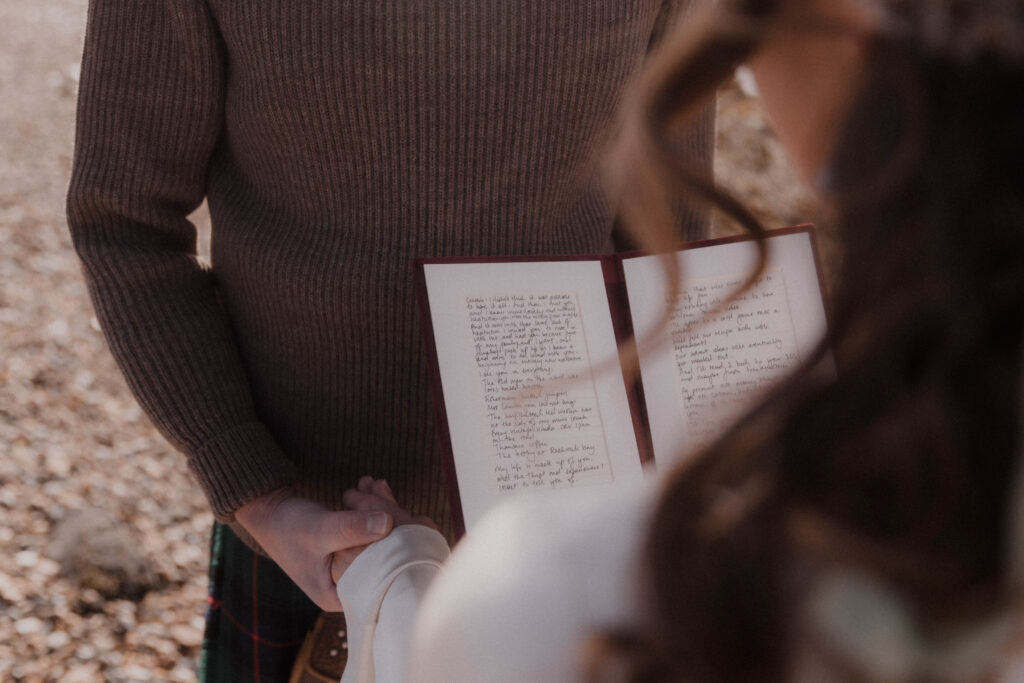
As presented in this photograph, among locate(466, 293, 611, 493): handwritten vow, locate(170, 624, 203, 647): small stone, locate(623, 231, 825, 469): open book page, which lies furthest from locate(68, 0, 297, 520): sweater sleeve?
locate(170, 624, 203, 647): small stone

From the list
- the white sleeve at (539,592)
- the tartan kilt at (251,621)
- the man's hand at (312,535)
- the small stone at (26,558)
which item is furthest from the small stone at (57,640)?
the white sleeve at (539,592)

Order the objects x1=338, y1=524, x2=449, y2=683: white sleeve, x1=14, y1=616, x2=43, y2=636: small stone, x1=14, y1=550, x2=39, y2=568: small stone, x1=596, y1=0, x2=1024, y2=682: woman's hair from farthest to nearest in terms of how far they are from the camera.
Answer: x1=14, y1=550, x2=39, y2=568: small stone
x1=14, y1=616, x2=43, y2=636: small stone
x1=338, y1=524, x2=449, y2=683: white sleeve
x1=596, y1=0, x2=1024, y2=682: woman's hair

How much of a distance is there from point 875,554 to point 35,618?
2.37 m

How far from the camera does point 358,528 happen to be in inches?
34.4

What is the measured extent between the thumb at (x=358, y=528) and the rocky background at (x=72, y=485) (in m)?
1.49

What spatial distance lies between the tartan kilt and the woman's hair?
106 centimetres

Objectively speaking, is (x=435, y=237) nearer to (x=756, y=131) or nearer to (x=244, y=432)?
(x=244, y=432)

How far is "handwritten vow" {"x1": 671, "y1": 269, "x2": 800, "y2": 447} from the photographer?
984 millimetres

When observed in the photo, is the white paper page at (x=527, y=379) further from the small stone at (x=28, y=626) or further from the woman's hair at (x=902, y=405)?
the small stone at (x=28, y=626)

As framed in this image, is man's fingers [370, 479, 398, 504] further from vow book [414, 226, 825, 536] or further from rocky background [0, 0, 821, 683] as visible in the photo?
rocky background [0, 0, 821, 683]

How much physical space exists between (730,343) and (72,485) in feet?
7.49

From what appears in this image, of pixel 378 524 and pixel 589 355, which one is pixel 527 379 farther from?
pixel 378 524

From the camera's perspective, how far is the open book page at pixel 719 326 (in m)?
0.97

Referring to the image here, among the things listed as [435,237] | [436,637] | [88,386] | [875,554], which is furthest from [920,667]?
[88,386]
